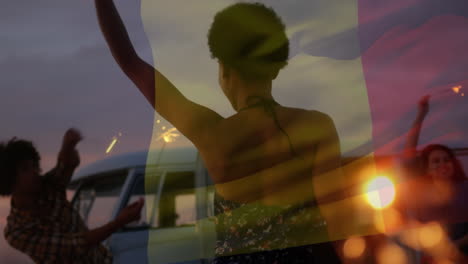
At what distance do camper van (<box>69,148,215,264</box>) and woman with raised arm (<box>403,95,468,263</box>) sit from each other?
87 cm

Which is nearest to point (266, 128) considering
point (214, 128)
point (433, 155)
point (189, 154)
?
point (214, 128)

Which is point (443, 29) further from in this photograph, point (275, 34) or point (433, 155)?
point (275, 34)

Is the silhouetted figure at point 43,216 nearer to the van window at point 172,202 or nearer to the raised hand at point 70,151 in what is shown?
the raised hand at point 70,151

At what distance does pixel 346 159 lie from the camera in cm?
172

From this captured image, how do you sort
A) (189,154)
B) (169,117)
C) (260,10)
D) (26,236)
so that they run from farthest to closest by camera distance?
1. (189,154)
2. (26,236)
3. (260,10)
4. (169,117)

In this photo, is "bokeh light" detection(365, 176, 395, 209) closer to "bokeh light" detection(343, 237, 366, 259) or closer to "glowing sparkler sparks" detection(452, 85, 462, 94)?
"bokeh light" detection(343, 237, 366, 259)

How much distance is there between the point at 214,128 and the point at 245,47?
24 cm

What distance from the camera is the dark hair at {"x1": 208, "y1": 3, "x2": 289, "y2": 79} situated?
154 centimetres

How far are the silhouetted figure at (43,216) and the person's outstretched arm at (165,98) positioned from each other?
1.69 feet

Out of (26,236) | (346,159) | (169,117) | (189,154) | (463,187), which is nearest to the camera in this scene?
(169,117)

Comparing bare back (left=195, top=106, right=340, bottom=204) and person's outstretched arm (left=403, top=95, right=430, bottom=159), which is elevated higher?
person's outstretched arm (left=403, top=95, right=430, bottom=159)
